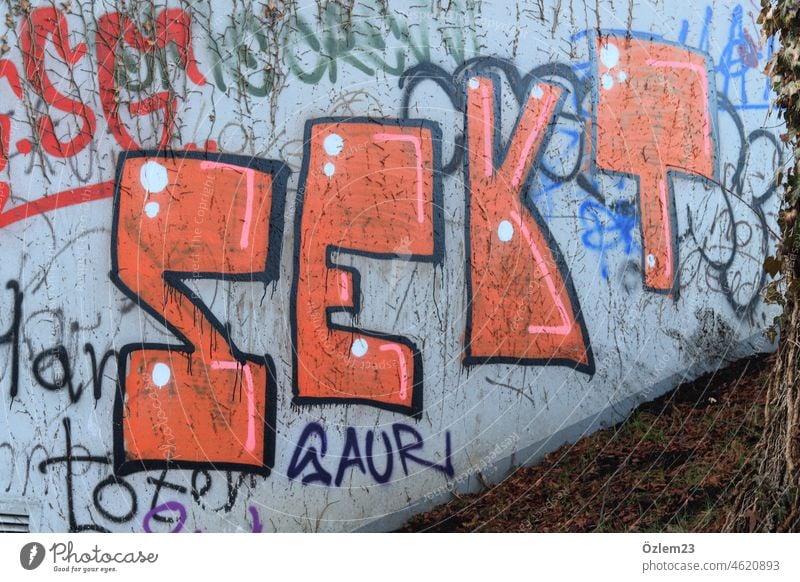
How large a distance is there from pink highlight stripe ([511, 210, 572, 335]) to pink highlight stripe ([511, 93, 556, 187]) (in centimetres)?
24

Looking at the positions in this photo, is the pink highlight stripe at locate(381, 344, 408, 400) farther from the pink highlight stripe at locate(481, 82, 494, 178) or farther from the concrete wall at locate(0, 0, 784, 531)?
the pink highlight stripe at locate(481, 82, 494, 178)

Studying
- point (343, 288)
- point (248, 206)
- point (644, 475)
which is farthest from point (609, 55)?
point (644, 475)

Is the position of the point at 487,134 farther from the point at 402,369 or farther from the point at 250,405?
the point at 250,405

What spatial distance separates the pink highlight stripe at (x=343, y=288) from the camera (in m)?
7.02

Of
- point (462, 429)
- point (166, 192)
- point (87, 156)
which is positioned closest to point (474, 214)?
point (462, 429)

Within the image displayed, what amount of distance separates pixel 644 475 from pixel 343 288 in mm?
2231

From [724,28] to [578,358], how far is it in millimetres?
2668

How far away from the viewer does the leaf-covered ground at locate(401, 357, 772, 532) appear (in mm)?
6516

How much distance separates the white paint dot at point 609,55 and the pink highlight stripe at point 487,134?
2.97ft

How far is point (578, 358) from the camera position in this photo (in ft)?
24.3

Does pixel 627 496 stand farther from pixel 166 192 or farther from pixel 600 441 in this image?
pixel 166 192
